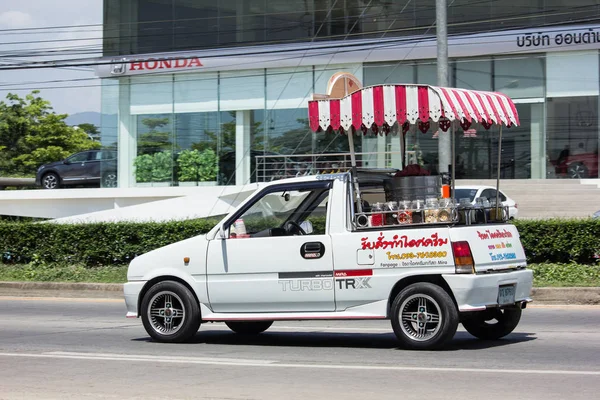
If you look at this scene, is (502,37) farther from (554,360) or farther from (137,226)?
(554,360)

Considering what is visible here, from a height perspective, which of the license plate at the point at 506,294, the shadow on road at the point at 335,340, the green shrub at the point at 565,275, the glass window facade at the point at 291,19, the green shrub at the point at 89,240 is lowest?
the shadow on road at the point at 335,340

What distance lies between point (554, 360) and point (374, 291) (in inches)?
79.3

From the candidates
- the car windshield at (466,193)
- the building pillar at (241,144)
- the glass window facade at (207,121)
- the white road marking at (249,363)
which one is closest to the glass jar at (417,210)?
the white road marking at (249,363)

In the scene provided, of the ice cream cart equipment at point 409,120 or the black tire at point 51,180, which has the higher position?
the black tire at point 51,180

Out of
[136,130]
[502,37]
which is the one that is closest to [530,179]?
[502,37]

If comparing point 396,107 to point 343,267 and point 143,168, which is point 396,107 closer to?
point 343,267

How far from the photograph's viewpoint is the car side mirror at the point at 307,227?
34.0 feet

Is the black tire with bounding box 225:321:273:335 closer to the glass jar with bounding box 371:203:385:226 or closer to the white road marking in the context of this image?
the white road marking

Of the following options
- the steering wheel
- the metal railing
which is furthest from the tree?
the steering wheel

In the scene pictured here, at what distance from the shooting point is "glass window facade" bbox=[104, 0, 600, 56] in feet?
105

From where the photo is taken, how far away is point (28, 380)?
28.4 feet

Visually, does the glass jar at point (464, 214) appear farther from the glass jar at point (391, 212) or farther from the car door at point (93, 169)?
the car door at point (93, 169)

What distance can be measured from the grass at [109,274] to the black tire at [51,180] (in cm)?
1385

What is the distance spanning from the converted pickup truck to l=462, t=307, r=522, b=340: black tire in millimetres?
13
